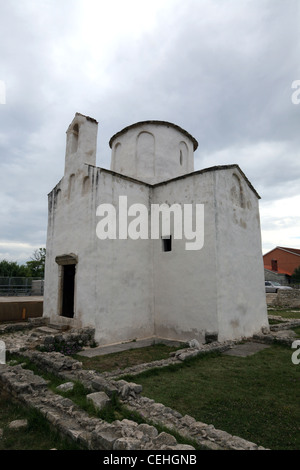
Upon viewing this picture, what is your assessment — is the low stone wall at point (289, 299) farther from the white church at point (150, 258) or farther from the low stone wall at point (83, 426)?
the low stone wall at point (83, 426)

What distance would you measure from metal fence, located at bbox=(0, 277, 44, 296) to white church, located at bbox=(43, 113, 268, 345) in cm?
1007

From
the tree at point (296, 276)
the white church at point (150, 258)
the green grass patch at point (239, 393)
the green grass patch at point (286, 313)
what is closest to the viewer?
the green grass patch at point (239, 393)

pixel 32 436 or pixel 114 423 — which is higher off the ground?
pixel 114 423

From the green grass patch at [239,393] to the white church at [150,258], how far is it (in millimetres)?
2159

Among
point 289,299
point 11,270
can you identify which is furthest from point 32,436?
point 11,270

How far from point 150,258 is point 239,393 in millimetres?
6469

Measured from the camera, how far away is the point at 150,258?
36.2 ft

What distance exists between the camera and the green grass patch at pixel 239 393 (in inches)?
149

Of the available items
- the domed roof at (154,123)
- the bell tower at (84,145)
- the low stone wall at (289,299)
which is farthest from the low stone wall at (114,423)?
the low stone wall at (289,299)

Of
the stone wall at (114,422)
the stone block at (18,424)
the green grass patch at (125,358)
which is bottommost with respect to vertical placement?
the green grass patch at (125,358)

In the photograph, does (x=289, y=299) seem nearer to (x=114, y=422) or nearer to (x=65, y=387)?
(x=65, y=387)

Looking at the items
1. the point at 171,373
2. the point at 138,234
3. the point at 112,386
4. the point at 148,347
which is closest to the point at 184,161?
the point at 138,234
